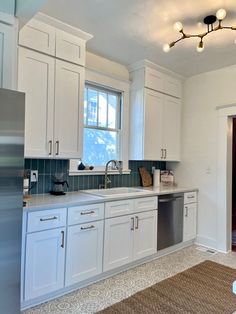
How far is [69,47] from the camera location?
2639 mm

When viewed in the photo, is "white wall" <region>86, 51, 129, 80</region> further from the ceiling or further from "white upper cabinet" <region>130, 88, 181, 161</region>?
"white upper cabinet" <region>130, 88, 181, 161</region>

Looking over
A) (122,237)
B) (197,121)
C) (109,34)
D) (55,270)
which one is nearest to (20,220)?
(55,270)

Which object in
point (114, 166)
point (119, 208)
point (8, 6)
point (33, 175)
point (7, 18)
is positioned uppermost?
point (8, 6)

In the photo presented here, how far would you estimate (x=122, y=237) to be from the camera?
111 inches

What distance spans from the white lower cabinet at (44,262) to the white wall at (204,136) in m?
2.41

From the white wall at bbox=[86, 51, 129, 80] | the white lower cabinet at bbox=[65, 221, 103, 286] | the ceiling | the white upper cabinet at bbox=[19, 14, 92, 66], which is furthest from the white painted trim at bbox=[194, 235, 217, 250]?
the white upper cabinet at bbox=[19, 14, 92, 66]

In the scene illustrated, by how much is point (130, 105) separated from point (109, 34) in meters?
1.17

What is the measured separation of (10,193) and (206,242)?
3.21m

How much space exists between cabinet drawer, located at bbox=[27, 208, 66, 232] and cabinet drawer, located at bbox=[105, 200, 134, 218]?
0.54 m

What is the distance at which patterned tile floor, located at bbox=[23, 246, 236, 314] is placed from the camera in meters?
2.18

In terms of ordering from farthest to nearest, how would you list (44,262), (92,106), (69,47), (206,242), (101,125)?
1. (206,242)
2. (101,125)
3. (92,106)
4. (69,47)
5. (44,262)

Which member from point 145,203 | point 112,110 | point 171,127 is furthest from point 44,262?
point 171,127

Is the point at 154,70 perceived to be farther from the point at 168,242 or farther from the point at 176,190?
the point at 168,242

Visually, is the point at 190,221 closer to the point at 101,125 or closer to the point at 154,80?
the point at 101,125
